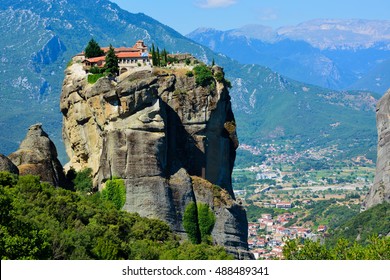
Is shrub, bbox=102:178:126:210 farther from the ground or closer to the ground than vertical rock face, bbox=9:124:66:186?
closer to the ground

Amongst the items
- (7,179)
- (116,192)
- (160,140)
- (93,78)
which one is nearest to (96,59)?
(93,78)

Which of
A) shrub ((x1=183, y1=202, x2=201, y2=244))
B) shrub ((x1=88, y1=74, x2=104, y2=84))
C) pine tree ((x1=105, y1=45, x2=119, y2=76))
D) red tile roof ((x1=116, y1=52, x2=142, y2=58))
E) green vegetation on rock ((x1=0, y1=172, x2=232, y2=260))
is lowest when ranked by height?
shrub ((x1=183, y1=202, x2=201, y2=244))

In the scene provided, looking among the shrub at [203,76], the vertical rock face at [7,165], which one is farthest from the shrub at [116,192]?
the shrub at [203,76]

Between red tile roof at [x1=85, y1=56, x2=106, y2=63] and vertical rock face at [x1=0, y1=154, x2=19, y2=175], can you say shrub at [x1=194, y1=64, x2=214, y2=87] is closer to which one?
red tile roof at [x1=85, y1=56, x2=106, y2=63]

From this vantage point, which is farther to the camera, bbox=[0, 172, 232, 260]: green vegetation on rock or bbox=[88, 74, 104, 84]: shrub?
bbox=[88, 74, 104, 84]: shrub

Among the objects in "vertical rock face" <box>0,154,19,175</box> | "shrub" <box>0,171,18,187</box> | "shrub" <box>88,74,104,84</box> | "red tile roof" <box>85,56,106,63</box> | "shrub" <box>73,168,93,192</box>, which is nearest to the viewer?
"shrub" <box>0,171,18,187</box>

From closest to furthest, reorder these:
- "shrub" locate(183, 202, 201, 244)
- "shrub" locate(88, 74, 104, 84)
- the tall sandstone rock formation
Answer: the tall sandstone rock formation, "shrub" locate(183, 202, 201, 244), "shrub" locate(88, 74, 104, 84)

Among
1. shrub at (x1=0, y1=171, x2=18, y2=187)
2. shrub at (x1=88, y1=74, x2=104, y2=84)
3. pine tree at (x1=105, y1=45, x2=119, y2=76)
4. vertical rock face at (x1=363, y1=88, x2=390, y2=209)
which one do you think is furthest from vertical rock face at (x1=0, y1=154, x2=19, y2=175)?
vertical rock face at (x1=363, y1=88, x2=390, y2=209)
